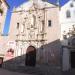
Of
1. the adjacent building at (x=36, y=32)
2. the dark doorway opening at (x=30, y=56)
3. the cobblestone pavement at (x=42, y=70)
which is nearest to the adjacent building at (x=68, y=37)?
the adjacent building at (x=36, y=32)

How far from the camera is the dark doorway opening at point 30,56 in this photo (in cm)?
2047

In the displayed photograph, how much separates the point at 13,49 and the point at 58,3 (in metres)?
8.23

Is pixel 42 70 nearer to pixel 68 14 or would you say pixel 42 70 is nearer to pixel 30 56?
pixel 30 56

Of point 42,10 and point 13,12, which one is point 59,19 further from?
point 13,12

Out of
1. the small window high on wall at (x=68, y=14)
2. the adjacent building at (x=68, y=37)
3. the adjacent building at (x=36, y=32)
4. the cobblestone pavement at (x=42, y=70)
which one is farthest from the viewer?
the small window high on wall at (x=68, y=14)

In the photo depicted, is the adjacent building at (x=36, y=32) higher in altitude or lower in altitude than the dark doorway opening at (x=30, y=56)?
higher

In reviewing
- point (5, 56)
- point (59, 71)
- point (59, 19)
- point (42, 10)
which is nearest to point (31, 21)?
point (42, 10)

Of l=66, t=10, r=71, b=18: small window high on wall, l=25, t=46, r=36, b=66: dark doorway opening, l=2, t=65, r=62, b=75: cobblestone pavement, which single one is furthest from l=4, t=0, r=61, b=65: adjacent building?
l=66, t=10, r=71, b=18: small window high on wall

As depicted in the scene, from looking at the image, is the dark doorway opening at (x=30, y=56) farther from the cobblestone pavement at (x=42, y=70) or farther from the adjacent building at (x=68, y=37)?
the adjacent building at (x=68, y=37)

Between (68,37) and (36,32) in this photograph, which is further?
(36,32)

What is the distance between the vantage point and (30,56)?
20844mm

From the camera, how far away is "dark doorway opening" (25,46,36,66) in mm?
20469

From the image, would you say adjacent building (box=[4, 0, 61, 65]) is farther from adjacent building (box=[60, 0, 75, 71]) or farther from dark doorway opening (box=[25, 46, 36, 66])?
adjacent building (box=[60, 0, 75, 71])

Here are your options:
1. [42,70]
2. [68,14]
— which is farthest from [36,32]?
[42,70]
